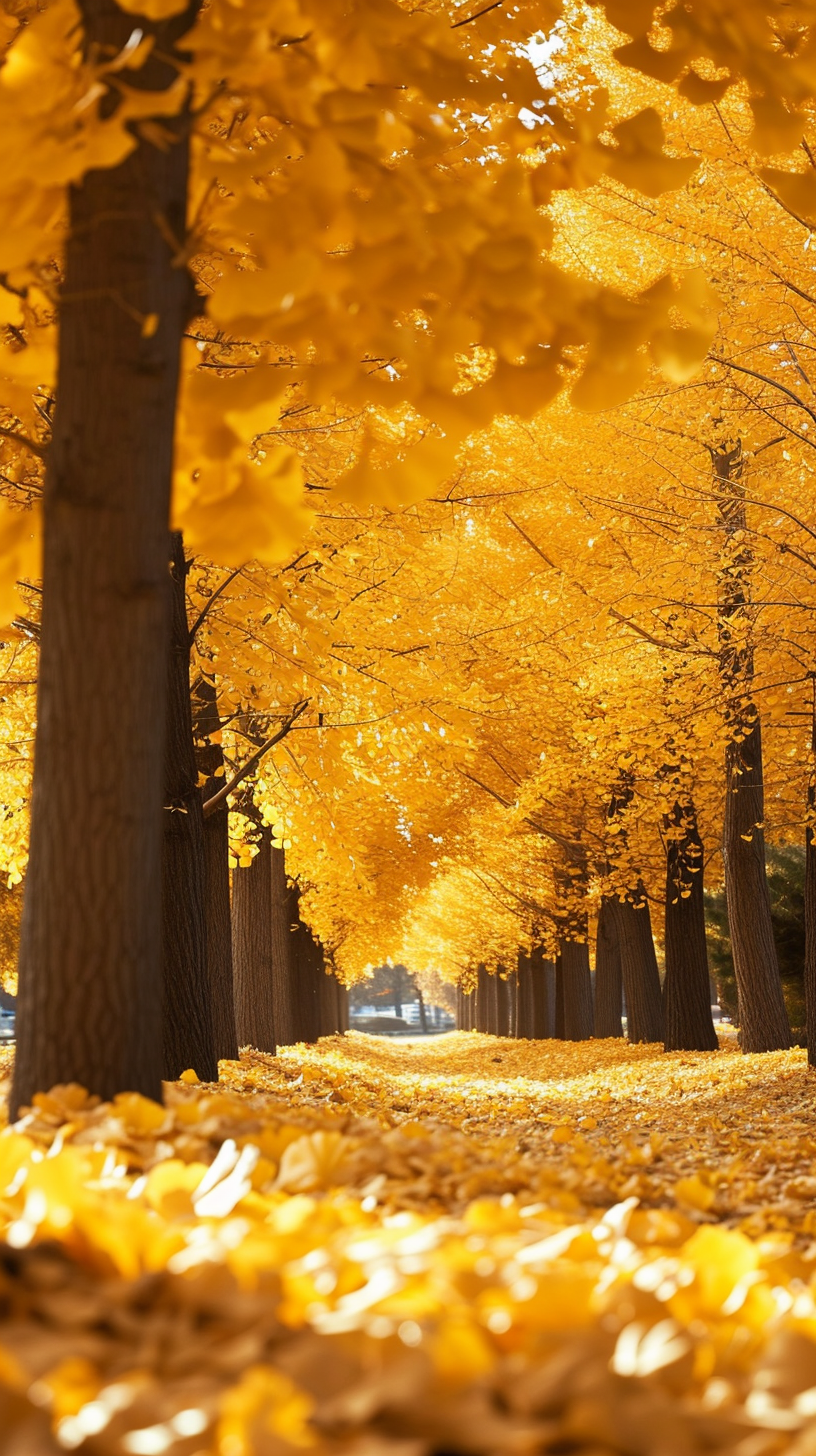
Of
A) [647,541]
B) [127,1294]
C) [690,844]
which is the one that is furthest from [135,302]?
[690,844]

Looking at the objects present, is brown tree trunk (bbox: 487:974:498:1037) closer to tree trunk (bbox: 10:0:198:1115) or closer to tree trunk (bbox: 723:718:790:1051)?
tree trunk (bbox: 723:718:790:1051)

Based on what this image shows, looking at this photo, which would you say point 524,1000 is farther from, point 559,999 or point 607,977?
point 607,977

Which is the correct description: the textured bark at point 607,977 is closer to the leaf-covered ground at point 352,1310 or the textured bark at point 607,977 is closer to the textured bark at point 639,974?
the textured bark at point 639,974

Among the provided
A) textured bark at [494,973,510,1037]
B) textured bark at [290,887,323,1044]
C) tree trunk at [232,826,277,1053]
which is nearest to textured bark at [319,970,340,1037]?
textured bark at [290,887,323,1044]

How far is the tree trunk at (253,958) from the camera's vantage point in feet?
40.1

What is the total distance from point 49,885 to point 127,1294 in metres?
1.30

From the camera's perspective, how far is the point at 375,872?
701 inches

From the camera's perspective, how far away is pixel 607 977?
2030cm

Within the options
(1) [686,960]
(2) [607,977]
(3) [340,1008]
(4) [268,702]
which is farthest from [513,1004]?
(4) [268,702]

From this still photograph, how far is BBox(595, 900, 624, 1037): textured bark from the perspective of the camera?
19734 mm

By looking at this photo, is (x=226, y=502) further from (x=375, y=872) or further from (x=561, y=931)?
(x=561, y=931)

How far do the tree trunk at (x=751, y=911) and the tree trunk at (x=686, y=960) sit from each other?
1.69 m

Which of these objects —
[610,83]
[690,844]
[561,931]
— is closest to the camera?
→ [610,83]

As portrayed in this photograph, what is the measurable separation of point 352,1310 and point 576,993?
21617 mm
